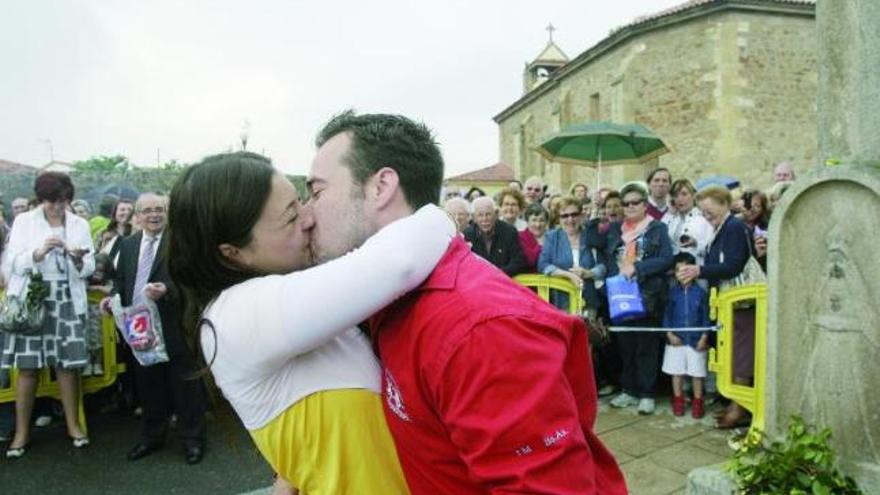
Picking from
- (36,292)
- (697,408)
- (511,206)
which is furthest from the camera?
(511,206)

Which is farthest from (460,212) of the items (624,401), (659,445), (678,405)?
(659,445)

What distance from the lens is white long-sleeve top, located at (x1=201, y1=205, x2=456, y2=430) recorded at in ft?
4.01

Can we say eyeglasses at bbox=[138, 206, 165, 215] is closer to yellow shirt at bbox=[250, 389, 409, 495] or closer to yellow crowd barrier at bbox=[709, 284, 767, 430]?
yellow shirt at bbox=[250, 389, 409, 495]

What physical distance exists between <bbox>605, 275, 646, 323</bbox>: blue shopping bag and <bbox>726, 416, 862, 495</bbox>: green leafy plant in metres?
2.34

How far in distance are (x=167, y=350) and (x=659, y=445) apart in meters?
3.85

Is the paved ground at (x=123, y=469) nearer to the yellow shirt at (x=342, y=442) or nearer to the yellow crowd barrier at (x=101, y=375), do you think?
the yellow crowd barrier at (x=101, y=375)

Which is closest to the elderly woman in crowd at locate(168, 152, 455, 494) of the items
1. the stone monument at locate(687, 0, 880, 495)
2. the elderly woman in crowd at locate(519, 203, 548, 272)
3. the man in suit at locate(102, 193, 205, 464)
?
the stone monument at locate(687, 0, 880, 495)

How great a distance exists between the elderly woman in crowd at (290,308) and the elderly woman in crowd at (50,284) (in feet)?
13.5

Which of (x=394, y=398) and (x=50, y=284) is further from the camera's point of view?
(x=50, y=284)

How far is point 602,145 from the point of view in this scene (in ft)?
30.8

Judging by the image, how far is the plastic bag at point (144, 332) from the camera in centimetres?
475

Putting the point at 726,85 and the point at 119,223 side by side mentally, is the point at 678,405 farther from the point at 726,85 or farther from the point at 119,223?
the point at 726,85

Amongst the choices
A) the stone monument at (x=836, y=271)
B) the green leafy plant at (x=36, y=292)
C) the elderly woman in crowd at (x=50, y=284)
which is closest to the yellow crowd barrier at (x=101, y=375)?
the elderly woman in crowd at (x=50, y=284)

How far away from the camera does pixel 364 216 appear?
143 cm
